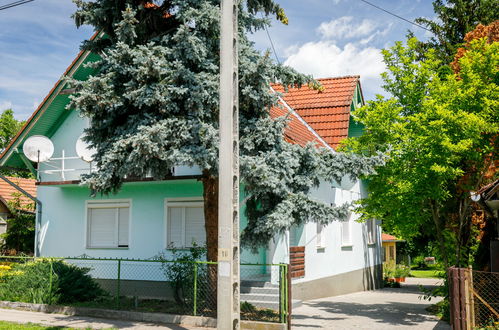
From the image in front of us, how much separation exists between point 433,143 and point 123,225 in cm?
945

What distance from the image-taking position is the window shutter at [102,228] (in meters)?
16.8

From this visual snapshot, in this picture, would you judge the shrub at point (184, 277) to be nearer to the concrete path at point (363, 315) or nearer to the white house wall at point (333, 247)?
the concrete path at point (363, 315)

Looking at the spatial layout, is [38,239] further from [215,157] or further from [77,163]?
[215,157]

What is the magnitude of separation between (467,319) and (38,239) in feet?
44.2

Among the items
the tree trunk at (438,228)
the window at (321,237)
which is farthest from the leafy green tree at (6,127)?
the tree trunk at (438,228)

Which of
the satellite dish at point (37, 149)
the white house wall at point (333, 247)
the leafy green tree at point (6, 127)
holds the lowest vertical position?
the white house wall at point (333, 247)

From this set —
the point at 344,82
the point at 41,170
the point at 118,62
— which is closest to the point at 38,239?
the point at 41,170

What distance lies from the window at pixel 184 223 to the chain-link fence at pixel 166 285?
3.04ft

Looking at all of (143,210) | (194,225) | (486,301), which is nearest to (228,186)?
(194,225)

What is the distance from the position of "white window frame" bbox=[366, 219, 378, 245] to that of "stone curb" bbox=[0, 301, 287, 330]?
14.8 meters

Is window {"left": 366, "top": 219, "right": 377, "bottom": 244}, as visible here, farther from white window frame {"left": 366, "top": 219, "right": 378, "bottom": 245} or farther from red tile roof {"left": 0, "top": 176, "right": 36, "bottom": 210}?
red tile roof {"left": 0, "top": 176, "right": 36, "bottom": 210}

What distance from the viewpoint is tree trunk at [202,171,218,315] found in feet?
39.4

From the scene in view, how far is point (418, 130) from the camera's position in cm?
1331

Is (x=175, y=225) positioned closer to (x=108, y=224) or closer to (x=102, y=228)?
(x=108, y=224)
